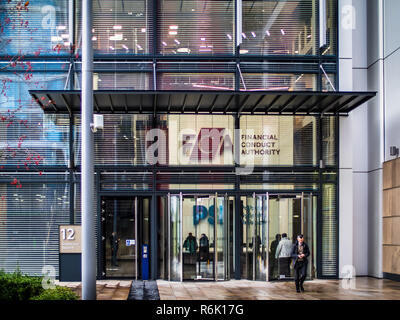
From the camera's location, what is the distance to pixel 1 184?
16.6 meters

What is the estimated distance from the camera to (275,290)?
14.9m

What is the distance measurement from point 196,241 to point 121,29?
7.35 metres

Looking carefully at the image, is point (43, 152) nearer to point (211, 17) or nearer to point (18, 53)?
point (18, 53)

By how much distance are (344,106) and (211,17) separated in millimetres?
5260

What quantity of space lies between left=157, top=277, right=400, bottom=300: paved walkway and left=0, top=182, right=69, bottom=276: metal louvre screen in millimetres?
3796

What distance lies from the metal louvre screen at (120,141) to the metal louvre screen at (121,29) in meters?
2.23

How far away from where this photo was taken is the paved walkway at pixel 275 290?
13656 mm

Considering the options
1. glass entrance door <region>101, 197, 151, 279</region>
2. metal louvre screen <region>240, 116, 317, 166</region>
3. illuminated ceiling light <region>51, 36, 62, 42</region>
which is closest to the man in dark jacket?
metal louvre screen <region>240, 116, 317, 166</region>

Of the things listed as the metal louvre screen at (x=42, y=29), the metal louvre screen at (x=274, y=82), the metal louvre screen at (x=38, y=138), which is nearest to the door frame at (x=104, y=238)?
the metal louvre screen at (x=38, y=138)

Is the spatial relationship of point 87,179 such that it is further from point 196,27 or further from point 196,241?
point 196,27

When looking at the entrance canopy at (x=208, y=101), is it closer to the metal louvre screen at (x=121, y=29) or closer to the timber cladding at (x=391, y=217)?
the metal louvre screen at (x=121, y=29)

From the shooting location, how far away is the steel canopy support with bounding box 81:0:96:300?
33.9ft
